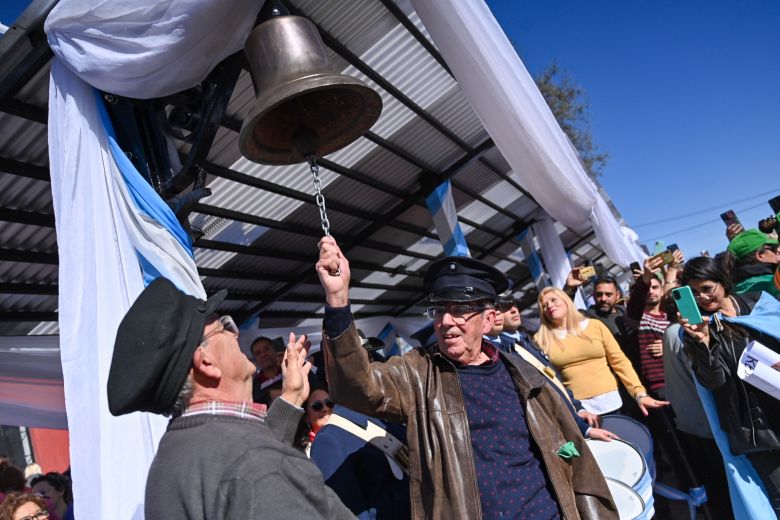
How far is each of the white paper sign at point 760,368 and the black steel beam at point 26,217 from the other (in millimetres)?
4720

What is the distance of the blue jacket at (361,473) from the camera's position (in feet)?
7.68

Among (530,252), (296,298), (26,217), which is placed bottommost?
(26,217)

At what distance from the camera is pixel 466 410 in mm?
2104

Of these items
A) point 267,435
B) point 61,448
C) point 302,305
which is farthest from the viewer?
point 61,448

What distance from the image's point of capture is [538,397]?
2283mm

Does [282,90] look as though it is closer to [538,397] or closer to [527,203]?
[538,397]

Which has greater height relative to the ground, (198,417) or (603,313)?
(603,313)

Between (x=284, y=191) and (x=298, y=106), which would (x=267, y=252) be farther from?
(x=298, y=106)

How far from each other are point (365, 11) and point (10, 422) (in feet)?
15.4

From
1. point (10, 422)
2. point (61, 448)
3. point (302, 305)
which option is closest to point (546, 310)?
point (10, 422)

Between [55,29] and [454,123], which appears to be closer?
[55,29]

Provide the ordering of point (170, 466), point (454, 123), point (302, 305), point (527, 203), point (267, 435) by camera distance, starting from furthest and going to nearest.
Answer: point (527, 203), point (302, 305), point (454, 123), point (267, 435), point (170, 466)

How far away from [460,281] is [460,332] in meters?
0.22

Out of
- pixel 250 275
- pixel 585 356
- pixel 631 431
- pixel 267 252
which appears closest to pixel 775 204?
pixel 585 356
